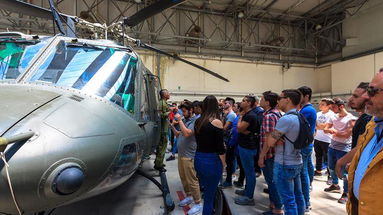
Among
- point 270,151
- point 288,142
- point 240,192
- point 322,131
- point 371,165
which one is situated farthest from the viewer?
point 322,131

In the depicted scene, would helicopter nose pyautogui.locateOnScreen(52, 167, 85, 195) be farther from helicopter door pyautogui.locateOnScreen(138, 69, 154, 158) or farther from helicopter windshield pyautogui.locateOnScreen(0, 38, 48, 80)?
helicopter windshield pyautogui.locateOnScreen(0, 38, 48, 80)

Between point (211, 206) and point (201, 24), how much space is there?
1248 cm

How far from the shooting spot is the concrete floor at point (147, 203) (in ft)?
11.9

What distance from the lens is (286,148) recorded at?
294 centimetres

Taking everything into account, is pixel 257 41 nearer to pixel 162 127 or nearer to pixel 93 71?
pixel 162 127

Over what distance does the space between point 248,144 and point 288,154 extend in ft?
3.22

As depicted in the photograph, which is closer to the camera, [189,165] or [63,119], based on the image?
[63,119]

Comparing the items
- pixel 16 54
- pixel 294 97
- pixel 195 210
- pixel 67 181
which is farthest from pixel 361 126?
pixel 16 54

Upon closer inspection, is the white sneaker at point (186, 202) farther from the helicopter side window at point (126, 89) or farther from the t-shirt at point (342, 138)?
the t-shirt at point (342, 138)

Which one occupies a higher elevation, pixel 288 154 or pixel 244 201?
pixel 288 154

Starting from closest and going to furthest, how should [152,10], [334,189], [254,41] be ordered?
1. [152,10]
2. [334,189]
3. [254,41]

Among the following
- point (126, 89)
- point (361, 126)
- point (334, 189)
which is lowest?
point (334, 189)

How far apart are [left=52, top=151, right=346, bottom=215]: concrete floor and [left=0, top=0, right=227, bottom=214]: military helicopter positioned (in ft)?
4.90

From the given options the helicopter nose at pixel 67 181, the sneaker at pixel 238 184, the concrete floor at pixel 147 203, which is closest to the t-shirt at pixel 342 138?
the concrete floor at pixel 147 203
